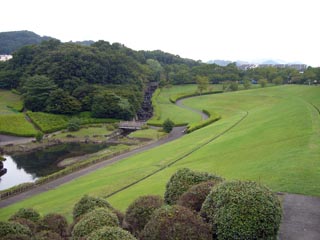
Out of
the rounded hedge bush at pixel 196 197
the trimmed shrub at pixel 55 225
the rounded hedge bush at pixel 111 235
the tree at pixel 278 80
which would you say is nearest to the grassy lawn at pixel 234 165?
the trimmed shrub at pixel 55 225

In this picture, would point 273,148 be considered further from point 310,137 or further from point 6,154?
point 6,154

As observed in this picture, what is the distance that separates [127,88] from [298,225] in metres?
73.4

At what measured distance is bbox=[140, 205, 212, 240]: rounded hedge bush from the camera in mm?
9008

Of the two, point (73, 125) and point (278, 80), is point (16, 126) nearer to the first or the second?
point (73, 125)

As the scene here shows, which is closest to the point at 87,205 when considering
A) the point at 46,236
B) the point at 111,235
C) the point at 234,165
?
the point at 46,236

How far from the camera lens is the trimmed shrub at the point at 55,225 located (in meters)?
13.2

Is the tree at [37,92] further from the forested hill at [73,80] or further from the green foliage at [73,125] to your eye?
the green foliage at [73,125]

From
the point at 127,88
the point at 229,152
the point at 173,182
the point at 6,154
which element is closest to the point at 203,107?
the point at 127,88

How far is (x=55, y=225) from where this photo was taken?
523 inches

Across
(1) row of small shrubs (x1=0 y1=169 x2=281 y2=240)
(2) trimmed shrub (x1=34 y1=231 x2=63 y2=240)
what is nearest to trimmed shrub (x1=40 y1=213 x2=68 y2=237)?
(1) row of small shrubs (x1=0 y1=169 x2=281 y2=240)

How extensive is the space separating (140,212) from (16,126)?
178 ft

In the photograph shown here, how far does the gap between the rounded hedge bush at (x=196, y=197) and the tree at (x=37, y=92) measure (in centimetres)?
6554

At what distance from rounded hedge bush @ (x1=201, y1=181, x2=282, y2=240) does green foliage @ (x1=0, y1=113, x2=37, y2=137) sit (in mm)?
52923

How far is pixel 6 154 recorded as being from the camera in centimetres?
4809
